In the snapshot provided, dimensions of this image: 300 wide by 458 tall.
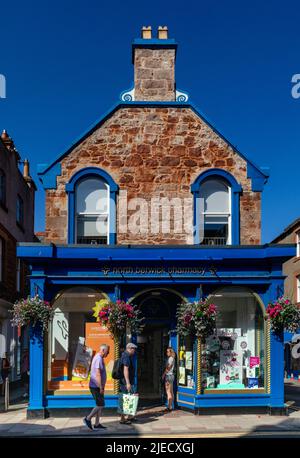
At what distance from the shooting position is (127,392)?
1306cm

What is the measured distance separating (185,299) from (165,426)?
3479 millimetres

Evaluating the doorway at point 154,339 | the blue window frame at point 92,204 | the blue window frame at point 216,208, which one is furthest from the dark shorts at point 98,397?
the blue window frame at point 216,208

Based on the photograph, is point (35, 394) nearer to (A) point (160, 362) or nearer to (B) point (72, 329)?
(B) point (72, 329)

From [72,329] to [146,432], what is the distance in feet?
13.0

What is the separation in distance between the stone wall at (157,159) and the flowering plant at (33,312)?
2872 mm

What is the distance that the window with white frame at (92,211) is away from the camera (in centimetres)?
1584

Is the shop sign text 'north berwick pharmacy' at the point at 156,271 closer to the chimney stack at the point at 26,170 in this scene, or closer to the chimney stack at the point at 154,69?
the chimney stack at the point at 154,69

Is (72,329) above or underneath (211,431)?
above

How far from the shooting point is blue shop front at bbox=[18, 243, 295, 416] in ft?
47.1

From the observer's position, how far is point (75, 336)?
14906mm

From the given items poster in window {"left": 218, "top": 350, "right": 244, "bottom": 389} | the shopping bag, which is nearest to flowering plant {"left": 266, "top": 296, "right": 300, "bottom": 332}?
poster in window {"left": 218, "top": 350, "right": 244, "bottom": 389}

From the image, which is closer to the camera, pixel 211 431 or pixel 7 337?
pixel 211 431

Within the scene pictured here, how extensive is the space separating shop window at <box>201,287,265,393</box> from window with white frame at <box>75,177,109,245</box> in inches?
142
